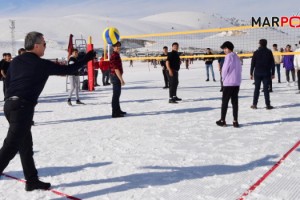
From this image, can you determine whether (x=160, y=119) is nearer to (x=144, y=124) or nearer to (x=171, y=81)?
(x=144, y=124)

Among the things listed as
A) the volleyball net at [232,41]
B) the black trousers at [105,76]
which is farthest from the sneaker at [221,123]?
the black trousers at [105,76]

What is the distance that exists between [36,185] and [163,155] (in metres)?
1.63

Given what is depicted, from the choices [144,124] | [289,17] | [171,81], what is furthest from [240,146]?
[289,17]

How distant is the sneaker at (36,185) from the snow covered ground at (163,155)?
0.06m

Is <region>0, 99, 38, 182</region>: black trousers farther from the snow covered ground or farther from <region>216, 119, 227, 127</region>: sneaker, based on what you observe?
<region>216, 119, 227, 127</region>: sneaker

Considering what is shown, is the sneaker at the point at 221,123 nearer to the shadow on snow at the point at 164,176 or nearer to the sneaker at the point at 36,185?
the shadow on snow at the point at 164,176

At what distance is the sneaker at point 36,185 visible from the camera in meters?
3.33

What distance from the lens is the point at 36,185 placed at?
335 centimetres

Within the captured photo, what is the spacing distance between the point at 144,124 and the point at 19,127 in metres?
3.60

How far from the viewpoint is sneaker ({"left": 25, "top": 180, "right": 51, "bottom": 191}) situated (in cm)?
333

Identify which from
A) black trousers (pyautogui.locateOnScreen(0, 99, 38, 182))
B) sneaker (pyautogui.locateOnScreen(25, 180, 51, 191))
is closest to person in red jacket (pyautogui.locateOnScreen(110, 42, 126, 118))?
sneaker (pyautogui.locateOnScreen(25, 180, 51, 191))

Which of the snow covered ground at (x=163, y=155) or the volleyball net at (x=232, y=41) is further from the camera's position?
the volleyball net at (x=232, y=41)

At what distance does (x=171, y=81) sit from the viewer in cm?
866

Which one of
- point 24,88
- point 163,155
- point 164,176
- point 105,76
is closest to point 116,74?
point 163,155
